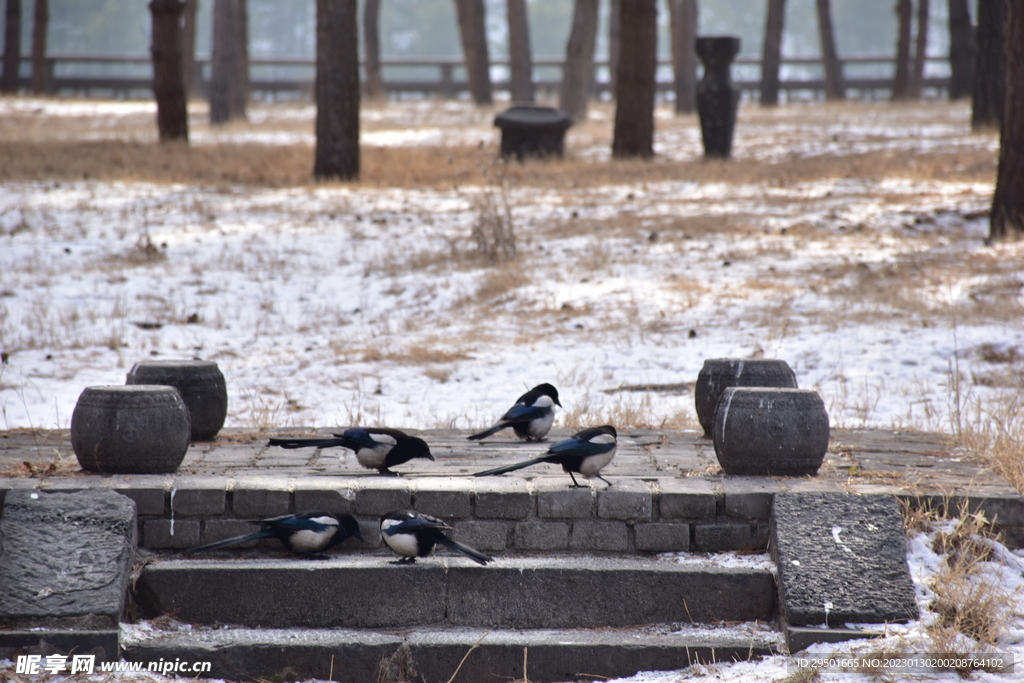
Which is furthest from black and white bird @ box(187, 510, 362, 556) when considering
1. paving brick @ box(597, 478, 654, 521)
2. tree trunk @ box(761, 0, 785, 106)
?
tree trunk @ box(761, 0, 785, 106)

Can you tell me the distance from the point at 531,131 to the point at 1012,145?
8527 mm

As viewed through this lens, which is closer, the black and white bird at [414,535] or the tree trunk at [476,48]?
the black and white bird at [414,535]

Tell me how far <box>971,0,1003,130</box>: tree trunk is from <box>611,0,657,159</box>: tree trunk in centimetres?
531

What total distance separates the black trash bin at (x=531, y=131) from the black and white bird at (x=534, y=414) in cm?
1160

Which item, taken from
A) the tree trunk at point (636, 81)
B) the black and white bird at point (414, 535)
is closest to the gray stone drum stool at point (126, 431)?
the black and white bird at point (414, 535)

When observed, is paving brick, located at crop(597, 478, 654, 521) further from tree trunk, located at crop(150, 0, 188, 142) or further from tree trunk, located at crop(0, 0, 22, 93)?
tree trunk, located at crop(0, 0, 22, 93)

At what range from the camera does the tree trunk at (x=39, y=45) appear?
99.6 feet

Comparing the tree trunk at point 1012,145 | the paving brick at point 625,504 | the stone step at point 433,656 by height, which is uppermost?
the tree trunk at point 1012,145

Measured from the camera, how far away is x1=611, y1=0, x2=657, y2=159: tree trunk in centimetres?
1638

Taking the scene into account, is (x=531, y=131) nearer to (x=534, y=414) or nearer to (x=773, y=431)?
(x=534, y=414)

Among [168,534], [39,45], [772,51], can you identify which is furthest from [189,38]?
[168,534]

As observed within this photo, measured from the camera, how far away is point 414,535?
4.21 metres

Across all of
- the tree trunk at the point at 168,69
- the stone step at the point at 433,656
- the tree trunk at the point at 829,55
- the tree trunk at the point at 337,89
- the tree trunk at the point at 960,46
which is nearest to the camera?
the stone step at the point at 433,656

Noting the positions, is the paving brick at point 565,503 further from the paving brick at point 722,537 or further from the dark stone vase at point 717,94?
the dark stone vase at point 717,94
